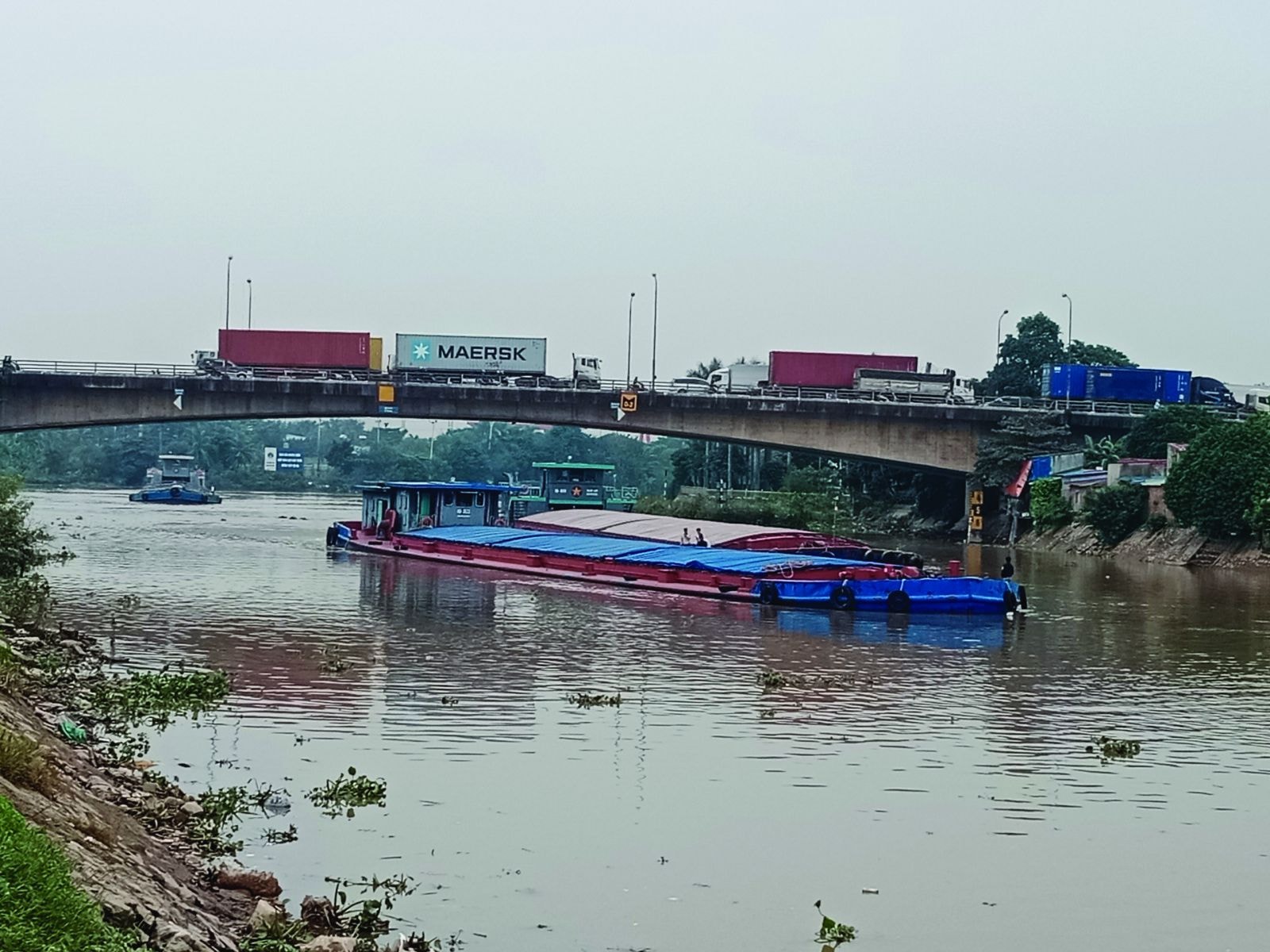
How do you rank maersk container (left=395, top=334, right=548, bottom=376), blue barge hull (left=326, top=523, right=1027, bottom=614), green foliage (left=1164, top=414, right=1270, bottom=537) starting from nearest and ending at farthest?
blue barge hull (left=326, top=523, right=1027, bottom=614) → green foliage (left=1164, top=414, right=1270, bottom=537) → maersk container (left=395, top=334, right=548, bottom=376)

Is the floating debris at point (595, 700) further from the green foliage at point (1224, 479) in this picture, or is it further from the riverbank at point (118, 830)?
the green foliage at point (1224, 479)

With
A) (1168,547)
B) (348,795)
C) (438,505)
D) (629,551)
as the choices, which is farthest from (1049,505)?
(348,795)

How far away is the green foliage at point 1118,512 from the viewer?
69.1 metres

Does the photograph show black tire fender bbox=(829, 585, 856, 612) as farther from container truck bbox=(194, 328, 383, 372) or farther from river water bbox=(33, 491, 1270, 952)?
container truck bbox=(194, 328, 383, 372)

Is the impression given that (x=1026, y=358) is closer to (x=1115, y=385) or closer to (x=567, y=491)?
(x=1115, y=385)

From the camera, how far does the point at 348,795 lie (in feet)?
56.2

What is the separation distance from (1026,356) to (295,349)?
49.8m

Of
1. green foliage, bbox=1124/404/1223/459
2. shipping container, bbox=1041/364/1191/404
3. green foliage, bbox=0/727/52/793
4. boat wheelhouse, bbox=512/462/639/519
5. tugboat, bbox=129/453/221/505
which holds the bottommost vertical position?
tugboat, bbox=129/453/221/505

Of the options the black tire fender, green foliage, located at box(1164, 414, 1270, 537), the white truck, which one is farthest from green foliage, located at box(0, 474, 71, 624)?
the white truck

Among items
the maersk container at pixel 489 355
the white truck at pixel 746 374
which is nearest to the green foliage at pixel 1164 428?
the white truck at pixel 746 374

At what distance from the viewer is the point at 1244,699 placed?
86.2 ft

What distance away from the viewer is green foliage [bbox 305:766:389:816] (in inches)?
663

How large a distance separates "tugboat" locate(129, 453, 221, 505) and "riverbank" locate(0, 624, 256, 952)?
342 feet

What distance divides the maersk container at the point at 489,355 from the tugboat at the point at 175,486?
1635 inches
